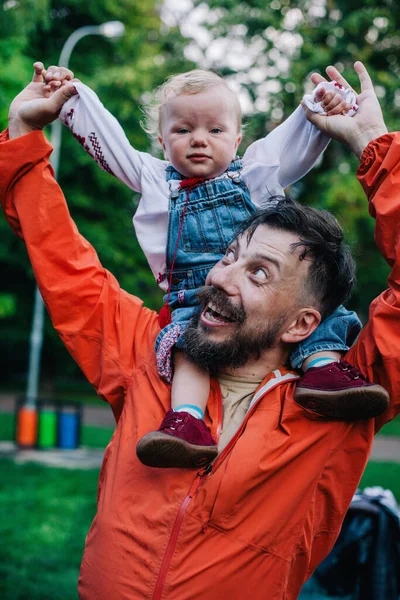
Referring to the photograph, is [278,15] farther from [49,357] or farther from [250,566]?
[250,566]

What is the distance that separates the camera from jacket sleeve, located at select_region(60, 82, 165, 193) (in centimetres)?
286

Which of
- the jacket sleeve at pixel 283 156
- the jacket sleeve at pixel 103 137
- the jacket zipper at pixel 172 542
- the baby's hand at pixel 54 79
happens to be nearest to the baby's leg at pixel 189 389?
the jacket zipper at pixel 172 542

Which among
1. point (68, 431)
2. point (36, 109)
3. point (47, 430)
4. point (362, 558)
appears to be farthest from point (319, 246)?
point (47, 430)

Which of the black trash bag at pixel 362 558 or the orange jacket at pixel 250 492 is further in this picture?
the black trash bag at pixel 362 558

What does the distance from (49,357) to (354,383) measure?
22063mm

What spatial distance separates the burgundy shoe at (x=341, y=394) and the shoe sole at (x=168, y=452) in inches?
13.0

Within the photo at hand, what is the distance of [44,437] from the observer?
12477 mm

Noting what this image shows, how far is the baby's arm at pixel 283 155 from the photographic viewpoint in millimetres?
2713

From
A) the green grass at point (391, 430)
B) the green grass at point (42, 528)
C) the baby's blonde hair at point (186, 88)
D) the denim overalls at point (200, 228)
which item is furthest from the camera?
the green grass at point (391, 430)

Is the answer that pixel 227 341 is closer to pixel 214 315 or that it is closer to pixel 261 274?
pixel 214 315

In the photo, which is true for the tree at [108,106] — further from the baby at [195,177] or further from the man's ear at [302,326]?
the man's ear at [302,326]

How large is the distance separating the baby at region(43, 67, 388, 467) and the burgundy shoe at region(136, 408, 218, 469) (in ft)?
0.43

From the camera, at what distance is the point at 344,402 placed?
2219 mm

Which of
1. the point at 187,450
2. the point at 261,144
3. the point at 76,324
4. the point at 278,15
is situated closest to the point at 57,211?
the point at 76,324
